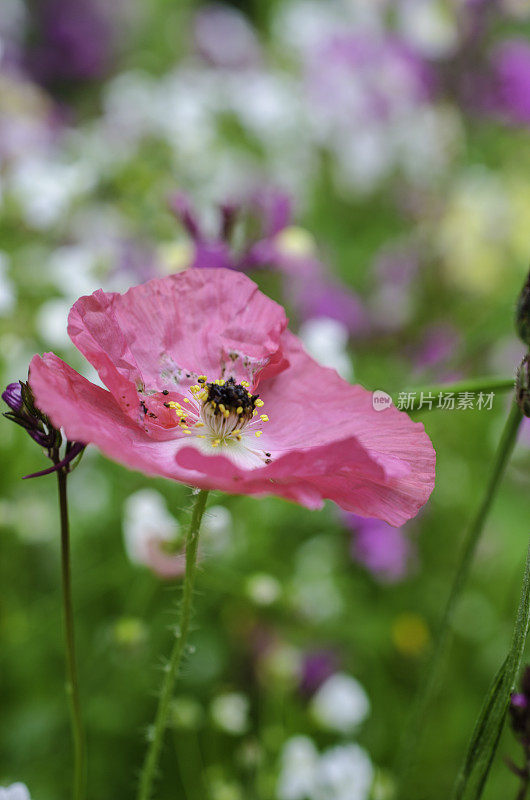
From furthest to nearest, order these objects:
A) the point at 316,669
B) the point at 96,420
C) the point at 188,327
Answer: the point at 316,669
the point at 188,327
the point at 96,420

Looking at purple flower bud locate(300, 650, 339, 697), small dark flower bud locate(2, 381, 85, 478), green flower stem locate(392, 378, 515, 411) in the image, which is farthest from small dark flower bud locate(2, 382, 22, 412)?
purple flower bud locate(300, 650, 339, 697)

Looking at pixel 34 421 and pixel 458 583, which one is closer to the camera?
pixel 34 421

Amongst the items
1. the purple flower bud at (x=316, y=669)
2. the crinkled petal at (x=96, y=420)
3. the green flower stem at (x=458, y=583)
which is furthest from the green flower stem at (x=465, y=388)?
the purple flower bud at (x=316, y=669)

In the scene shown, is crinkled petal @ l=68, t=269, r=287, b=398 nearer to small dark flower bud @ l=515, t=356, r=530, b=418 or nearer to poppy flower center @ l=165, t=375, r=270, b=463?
poppy flower center @ l=165, t=375, r=270, b=463

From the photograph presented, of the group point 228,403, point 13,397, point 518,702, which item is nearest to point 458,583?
point 518,702

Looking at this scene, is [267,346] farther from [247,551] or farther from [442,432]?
[442,432]

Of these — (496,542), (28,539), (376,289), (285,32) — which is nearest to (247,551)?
(28,539)

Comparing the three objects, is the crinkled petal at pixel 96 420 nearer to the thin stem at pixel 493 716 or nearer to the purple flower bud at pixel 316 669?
the thin stem at pixel 493 716

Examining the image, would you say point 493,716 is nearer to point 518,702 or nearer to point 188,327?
point 518,702
